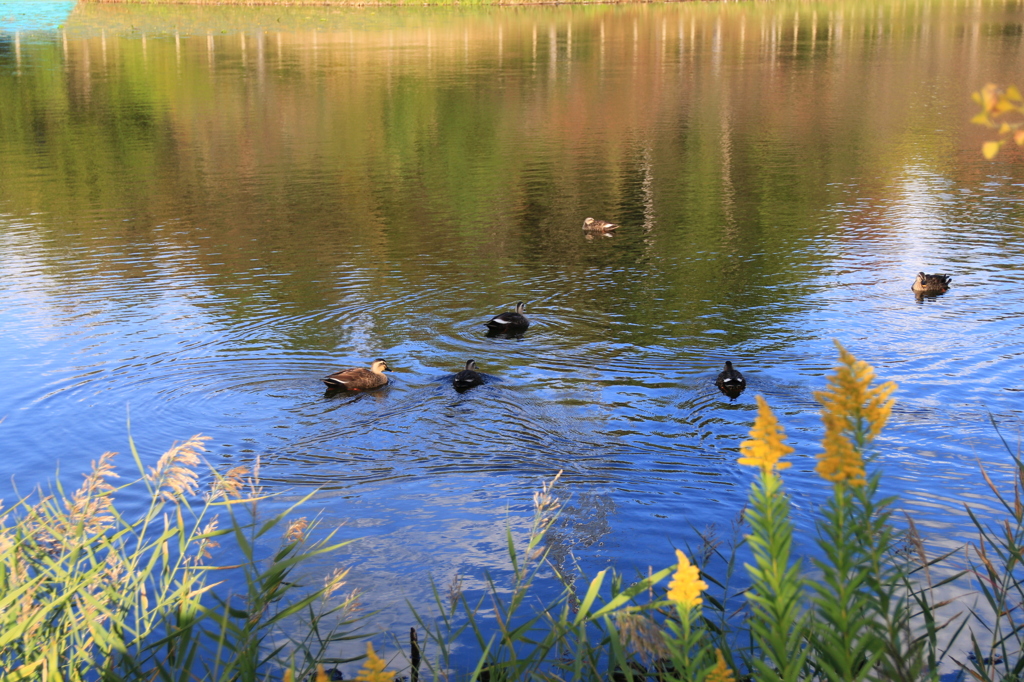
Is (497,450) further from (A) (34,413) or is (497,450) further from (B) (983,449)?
(A) (34,413)

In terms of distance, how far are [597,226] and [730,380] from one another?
405 inches

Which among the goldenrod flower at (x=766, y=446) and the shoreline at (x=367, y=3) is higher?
the shoreline at (x=367, y=3)

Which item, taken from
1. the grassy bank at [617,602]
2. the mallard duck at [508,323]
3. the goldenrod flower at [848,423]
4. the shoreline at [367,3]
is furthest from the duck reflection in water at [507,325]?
the shoreline at [367,3]

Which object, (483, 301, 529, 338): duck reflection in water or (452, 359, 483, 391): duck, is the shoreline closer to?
(483, 301, 529, 338): duck reflection in water

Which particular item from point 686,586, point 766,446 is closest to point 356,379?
point 686,586

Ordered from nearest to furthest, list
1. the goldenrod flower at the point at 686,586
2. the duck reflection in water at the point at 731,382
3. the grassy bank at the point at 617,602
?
the grassy bank at the point at 617,602, the goldenrod flower at the point at 686,586, the duck reflection in water at the point at 731,382

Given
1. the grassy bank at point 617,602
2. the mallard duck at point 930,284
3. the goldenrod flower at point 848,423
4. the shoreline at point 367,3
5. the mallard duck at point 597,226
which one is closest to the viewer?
the goldenrod flower at point 848,423

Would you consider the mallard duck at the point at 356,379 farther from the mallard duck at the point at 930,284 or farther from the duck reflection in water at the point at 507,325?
the mallard duck at the point at 930,284

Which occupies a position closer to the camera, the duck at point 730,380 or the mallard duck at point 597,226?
the duck at point 730,380

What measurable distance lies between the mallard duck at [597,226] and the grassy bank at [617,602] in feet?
45.0

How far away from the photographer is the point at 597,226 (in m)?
21.8

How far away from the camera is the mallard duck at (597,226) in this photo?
2173 cm

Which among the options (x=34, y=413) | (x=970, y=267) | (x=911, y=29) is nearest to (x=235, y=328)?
(x=34, y=413)

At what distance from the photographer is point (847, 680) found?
232 cm
